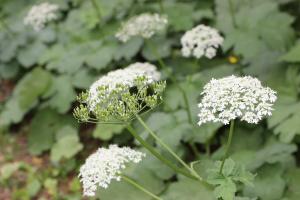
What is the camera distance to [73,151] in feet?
17.1

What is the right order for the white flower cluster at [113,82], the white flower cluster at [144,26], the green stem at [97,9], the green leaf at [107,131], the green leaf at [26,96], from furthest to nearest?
the green leaf at [26,96] → the green stem at [97,9] → the green leaf at [107,131] → the white flower cluster at [144,26] → the white flower cluster at [113,82]

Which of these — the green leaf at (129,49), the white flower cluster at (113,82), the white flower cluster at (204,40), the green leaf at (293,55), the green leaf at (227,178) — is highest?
the white flower cluster at (113,82)

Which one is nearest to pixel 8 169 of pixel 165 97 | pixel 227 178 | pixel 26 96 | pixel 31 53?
pixel 26 96

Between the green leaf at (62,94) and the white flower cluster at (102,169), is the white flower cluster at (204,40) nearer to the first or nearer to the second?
the white flower cluster at (102,169)

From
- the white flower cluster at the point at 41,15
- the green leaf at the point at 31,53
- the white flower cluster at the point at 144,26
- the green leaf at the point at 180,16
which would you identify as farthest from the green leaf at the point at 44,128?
the white flower cluster at the point at 144,26

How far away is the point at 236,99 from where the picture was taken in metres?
2.61

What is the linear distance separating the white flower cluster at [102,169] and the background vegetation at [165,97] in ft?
2.62

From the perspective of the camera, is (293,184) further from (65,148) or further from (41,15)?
(41,15)

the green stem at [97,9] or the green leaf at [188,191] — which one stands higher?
the green stem at [97,9]

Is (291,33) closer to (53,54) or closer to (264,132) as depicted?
(264,132)

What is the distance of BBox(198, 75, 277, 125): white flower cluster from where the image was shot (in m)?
2.58

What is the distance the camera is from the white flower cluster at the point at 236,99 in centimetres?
258

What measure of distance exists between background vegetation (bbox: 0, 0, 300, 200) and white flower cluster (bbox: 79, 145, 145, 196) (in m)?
0.80

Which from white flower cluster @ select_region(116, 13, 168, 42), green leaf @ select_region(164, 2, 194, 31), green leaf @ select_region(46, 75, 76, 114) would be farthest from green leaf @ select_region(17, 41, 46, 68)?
white flower cluster @ select_region(116, 13, 168, 42)
